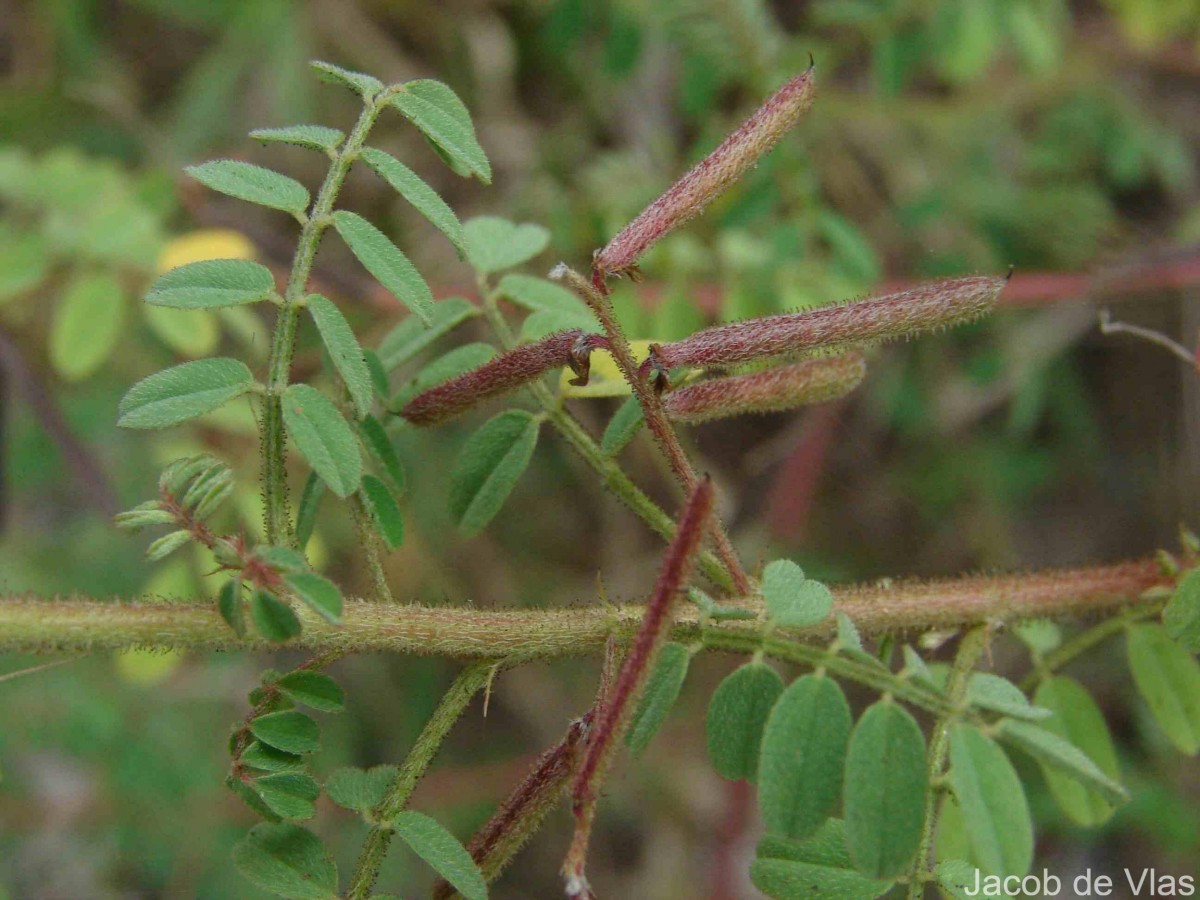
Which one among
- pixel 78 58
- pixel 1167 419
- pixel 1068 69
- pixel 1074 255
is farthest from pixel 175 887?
pixel 1068 69

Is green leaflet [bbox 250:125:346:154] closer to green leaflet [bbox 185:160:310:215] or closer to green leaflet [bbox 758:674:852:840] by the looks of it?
green leaflet [bbox 185:160:310:215]

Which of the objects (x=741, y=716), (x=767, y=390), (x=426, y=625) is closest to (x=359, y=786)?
(x=426, y=625)

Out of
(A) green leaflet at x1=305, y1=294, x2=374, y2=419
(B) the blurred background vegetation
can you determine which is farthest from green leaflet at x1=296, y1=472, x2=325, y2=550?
(B) the blurred background vegetation

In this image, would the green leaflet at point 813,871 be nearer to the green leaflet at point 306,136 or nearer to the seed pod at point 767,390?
the seed pod at point 767,390

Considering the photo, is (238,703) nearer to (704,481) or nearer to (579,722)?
(579,722)

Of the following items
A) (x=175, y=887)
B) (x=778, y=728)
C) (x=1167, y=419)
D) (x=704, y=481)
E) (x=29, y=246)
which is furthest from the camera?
(x=1167, y=419)

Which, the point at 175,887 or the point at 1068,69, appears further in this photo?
the point at 1068,69

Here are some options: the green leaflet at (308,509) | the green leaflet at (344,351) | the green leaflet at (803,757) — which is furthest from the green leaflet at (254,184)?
the green leaflet at (803,757)
